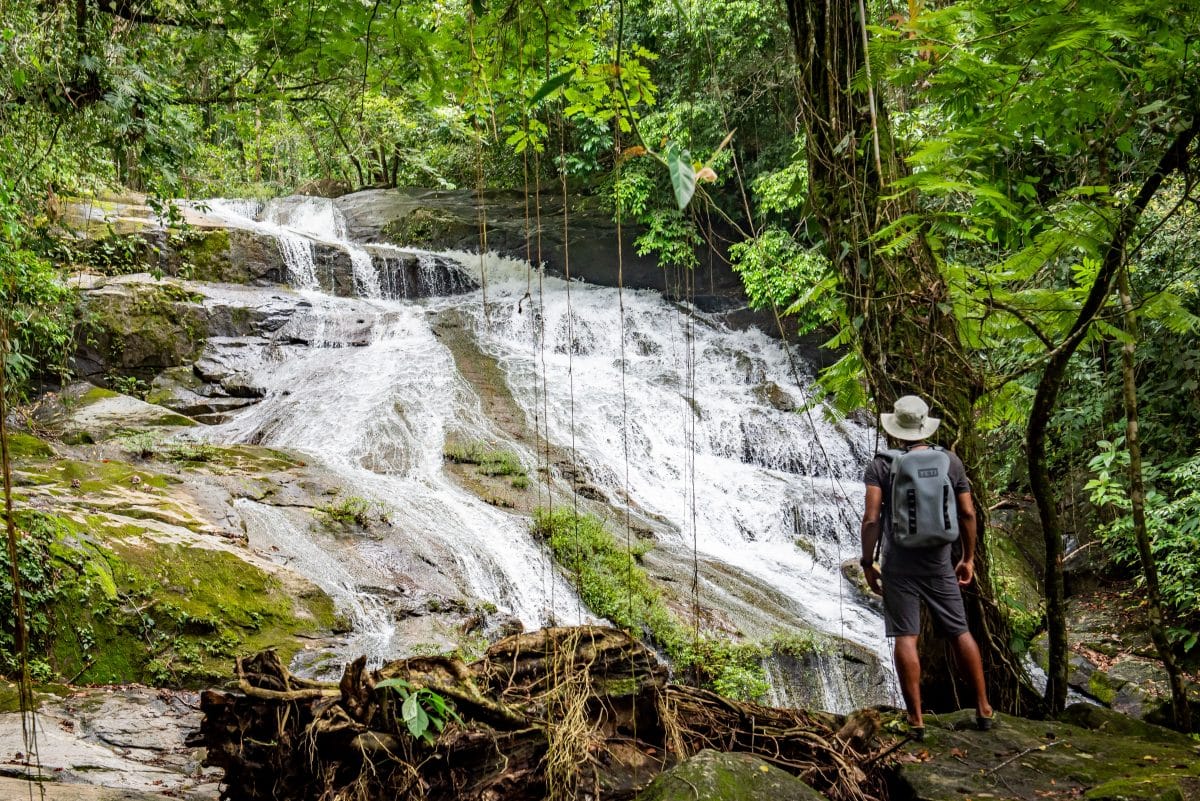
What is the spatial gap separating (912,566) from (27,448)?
810 centimetres

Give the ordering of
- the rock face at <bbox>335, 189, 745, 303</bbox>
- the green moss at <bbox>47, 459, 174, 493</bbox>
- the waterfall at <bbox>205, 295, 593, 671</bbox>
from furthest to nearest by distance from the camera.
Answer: the rock face at <bbox>335, 189, 745, 303</bbox> < the waterfall at <bbox>205, 295, 593, 671</bbox> < the green moss at <bbox>47, 459, 174, 493</bbox>

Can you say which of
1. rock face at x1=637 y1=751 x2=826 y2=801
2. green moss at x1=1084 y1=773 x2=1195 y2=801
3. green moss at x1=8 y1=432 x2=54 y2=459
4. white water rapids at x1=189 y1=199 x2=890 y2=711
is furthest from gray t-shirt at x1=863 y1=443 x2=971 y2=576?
green moss at x1=8 y1=432 x2=54 y2=459

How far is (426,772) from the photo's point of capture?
9.26ft

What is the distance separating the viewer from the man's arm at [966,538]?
3777 millimetres

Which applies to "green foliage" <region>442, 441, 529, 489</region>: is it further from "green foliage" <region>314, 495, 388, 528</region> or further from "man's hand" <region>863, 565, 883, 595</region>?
"man's hand" <region>863, 565, 883, 595</region>

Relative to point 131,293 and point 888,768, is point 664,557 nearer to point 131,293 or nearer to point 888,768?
point 888,768

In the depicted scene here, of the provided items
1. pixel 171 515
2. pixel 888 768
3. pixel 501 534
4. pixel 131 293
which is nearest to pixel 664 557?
pixel 501 534

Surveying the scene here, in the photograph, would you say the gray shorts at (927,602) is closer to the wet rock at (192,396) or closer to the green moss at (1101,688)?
the green moss at (1101,688)

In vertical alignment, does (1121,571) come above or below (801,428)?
below

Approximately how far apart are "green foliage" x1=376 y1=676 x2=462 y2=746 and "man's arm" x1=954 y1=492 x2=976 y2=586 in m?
2.53

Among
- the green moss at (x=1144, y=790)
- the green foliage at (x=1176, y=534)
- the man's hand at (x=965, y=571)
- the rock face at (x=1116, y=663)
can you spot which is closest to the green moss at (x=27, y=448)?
the man's hand at (x=965, y=571)

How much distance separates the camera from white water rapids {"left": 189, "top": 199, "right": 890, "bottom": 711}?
7.56 metres

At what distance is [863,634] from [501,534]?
3945 mm

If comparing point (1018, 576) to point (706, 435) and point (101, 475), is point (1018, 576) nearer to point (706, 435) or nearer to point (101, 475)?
point (706, 435)
